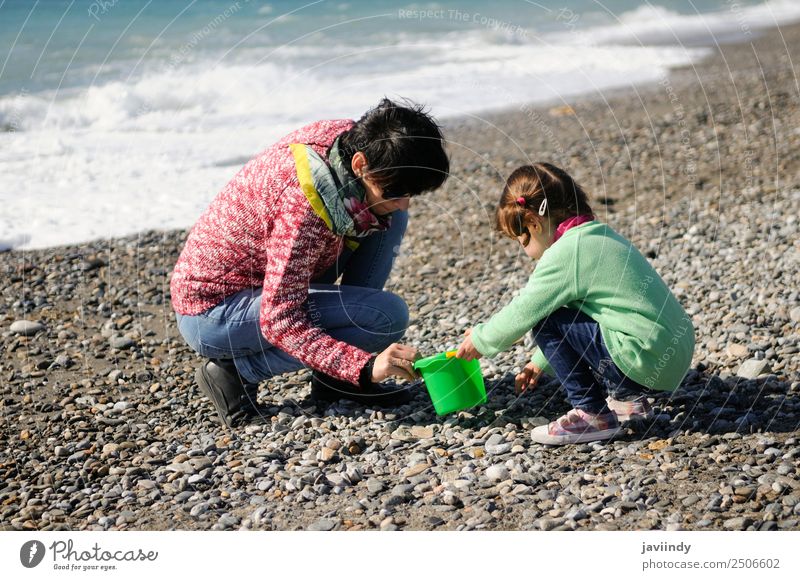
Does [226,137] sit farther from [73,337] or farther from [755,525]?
[755,525]

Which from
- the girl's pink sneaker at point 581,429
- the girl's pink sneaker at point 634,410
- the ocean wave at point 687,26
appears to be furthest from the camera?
the ocean wave at point 687,26

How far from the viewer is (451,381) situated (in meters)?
3.86

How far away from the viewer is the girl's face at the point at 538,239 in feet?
12.3

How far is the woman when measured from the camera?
362 centimetres

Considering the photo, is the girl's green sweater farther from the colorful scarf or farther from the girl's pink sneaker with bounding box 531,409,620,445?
the colorful scarf

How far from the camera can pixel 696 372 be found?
4375 mm

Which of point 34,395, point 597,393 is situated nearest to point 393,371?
point 597,393

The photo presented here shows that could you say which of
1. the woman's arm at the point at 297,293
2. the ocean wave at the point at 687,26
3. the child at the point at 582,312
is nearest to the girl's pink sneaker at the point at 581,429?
the child at the point at 582,312

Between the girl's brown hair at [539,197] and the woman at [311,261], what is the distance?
13.2 inches

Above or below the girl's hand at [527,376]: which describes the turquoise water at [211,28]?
above

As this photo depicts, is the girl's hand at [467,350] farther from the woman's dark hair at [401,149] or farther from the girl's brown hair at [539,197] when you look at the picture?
the woman's dark hair at [401,149]

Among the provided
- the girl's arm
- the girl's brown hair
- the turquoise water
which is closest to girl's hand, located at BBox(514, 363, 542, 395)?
the girl's arm

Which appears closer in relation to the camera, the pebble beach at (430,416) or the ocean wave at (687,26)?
the pebble beach at (430,416)
